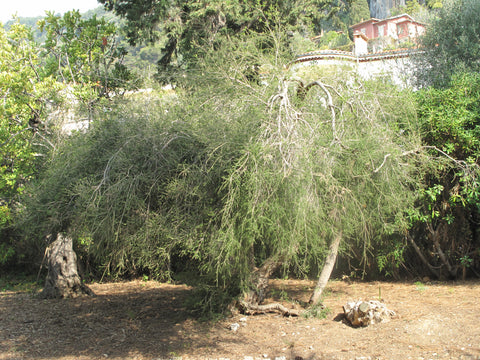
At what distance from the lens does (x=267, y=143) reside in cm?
460

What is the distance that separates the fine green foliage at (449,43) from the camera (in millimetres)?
11430

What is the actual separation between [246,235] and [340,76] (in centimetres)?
276

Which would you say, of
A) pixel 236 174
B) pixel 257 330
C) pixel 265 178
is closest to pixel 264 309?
pixel 257 330

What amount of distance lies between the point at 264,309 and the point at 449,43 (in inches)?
368

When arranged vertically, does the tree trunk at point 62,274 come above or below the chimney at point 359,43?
below

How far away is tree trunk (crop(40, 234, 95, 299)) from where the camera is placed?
8.55 metres

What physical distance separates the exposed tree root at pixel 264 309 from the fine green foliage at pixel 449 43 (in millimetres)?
7640

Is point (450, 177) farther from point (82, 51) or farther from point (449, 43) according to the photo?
point (82, 51)

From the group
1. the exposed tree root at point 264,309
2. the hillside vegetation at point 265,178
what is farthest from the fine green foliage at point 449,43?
the exposed tree root at point 264,309

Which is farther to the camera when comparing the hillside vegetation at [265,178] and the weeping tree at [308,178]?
the hillside vegetation at [265,178]

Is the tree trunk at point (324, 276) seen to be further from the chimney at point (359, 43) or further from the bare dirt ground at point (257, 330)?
the chimney at point (359, 43)

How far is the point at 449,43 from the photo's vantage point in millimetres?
12016

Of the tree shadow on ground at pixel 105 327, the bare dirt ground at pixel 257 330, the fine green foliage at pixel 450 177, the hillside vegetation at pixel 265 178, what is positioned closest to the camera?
the hillside vegetation at pixel 265 178

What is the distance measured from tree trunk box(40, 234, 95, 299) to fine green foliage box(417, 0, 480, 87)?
940 centimetres
